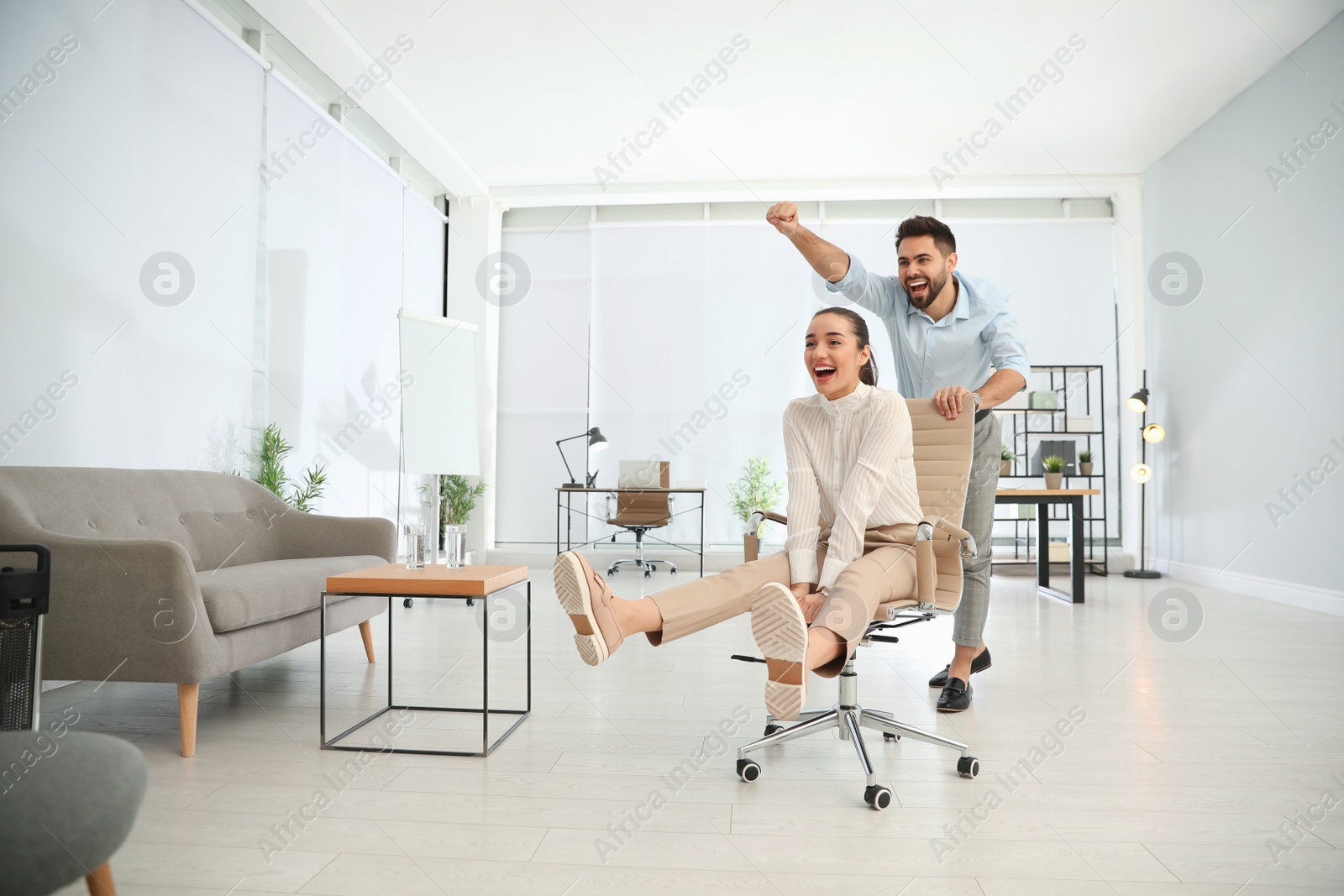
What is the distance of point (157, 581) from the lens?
2.30m

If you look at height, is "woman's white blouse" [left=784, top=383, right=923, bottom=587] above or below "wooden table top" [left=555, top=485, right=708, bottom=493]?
above

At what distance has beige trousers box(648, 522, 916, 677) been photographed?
1896 millimetres

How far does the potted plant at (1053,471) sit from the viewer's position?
5.93 meters

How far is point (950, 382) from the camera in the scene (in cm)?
288

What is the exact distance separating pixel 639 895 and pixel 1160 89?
20.8 feet

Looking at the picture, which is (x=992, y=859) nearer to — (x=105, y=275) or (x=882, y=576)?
(x=882, y=576)

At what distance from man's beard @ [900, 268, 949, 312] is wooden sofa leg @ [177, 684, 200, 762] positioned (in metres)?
2.42

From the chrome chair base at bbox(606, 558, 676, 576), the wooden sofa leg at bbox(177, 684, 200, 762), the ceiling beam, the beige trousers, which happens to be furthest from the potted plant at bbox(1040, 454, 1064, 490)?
the wooden sofa leg at bbox(177, 684, 200, 762)

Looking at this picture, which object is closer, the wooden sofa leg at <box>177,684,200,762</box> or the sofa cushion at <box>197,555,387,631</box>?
the wooden sofa leg at <box>177,684,200,762</box>

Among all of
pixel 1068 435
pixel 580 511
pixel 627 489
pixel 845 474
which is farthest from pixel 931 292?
pixel 1068 435
